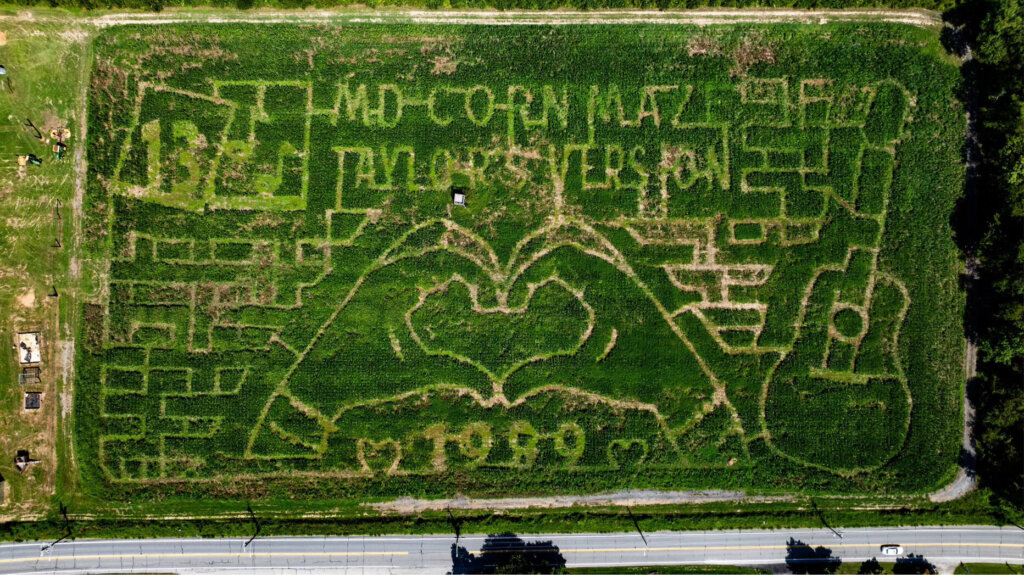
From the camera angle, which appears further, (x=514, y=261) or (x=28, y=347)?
(x=514, y=261)

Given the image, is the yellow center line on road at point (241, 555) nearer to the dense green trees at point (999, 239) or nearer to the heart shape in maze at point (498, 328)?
the heart shape in maze at point (498, 328)

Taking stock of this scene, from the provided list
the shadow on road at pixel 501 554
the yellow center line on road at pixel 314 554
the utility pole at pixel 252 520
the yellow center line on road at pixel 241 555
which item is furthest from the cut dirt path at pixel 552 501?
the utility pole at pixel 252 520

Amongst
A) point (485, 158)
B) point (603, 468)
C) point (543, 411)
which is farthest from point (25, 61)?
point (603, 468)

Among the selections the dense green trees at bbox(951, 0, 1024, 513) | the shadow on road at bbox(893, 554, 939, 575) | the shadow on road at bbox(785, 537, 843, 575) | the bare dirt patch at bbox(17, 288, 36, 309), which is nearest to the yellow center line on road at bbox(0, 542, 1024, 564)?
the shadow on road at bbox(785, 537, 843, 575)

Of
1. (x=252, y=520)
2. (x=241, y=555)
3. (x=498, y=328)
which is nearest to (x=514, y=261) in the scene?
(x=498, y=328)

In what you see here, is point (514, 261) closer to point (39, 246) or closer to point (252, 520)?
point (252, 520)
